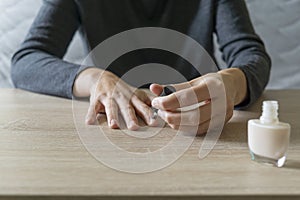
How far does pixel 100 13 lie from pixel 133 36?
0.11 m

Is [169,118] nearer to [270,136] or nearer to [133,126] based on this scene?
[133,126]

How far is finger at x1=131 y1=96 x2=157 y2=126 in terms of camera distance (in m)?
0.70

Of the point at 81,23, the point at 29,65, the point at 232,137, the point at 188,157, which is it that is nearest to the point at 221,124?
the point at 232,137

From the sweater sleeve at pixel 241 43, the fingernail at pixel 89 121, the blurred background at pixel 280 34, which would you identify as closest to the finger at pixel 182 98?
the fingernail at pixel 89 121

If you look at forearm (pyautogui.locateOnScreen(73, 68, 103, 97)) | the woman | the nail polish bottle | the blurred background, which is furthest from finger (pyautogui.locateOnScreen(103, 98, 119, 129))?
the blurred background

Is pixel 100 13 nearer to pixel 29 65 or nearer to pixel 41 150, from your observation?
pixel 29 65

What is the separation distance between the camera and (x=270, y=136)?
1.63 feet

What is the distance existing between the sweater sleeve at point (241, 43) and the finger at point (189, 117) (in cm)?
25

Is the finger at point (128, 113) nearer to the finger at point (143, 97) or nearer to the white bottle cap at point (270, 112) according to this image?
the finger at point (143, 97)

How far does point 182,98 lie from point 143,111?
12 cm

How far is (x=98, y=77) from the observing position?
0.85 meters

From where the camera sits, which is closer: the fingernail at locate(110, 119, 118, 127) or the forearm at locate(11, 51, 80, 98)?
the fingernail at locate(110, 119, 118, 127)

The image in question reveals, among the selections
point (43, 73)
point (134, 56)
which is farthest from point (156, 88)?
point (134, 56)

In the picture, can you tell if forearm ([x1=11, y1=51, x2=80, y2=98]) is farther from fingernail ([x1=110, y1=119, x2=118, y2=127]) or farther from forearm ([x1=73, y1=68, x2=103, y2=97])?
fingernail ([x1=110, y1=119, x2=118, y2=127])
